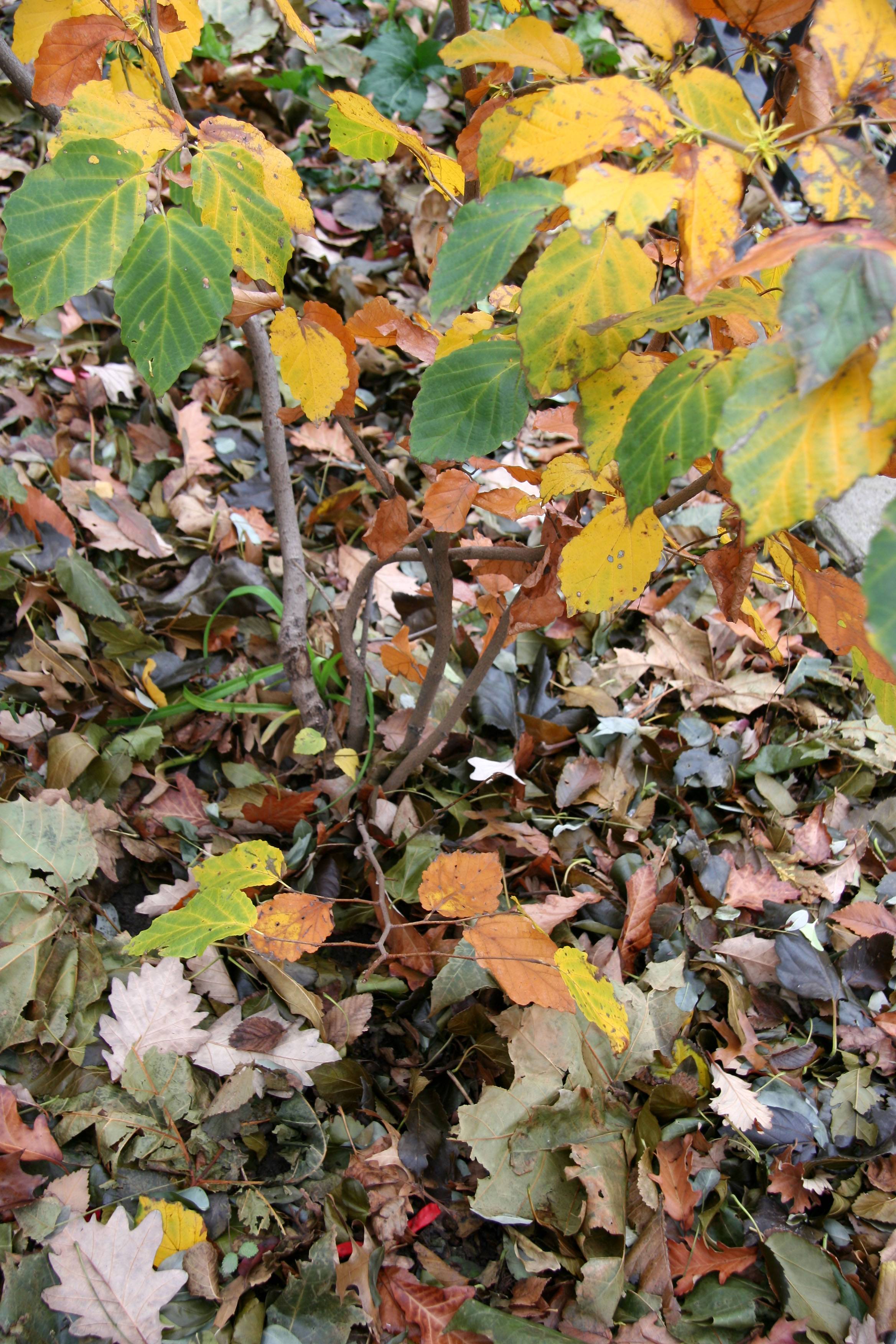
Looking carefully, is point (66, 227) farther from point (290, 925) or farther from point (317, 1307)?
point (317, 1307)

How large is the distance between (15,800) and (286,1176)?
75cm

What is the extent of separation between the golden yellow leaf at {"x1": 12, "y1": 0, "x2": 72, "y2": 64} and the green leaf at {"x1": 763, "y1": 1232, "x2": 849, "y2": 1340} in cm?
185

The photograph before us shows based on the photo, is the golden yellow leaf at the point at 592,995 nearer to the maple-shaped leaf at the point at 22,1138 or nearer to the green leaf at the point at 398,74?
the maple-shaped leaf at the point at 22,1138

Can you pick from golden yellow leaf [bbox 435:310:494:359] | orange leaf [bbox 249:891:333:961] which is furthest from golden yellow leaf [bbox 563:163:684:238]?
orange leaf [bbox 249:891:333:961]

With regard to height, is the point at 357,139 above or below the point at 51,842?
above

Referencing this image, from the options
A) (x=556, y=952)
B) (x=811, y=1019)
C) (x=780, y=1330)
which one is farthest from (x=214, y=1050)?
(x=811, y=1019)

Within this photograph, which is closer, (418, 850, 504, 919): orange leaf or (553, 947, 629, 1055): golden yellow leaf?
(553, 947, 629, 1055): golden yellow leaf

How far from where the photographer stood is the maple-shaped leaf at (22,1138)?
3.49 feet

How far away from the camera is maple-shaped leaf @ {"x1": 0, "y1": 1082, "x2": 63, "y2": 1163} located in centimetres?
106

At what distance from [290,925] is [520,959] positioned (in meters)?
0.32

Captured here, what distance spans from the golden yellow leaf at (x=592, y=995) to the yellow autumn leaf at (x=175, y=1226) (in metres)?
0.58

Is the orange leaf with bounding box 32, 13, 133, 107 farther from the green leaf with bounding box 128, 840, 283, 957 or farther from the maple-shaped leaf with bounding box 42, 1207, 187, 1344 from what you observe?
the maple-shaped leaf with bounding box 42, 1207, 187, 1344

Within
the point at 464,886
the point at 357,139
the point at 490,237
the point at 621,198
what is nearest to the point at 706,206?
the point at 621,198

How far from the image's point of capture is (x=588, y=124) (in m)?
0.60
